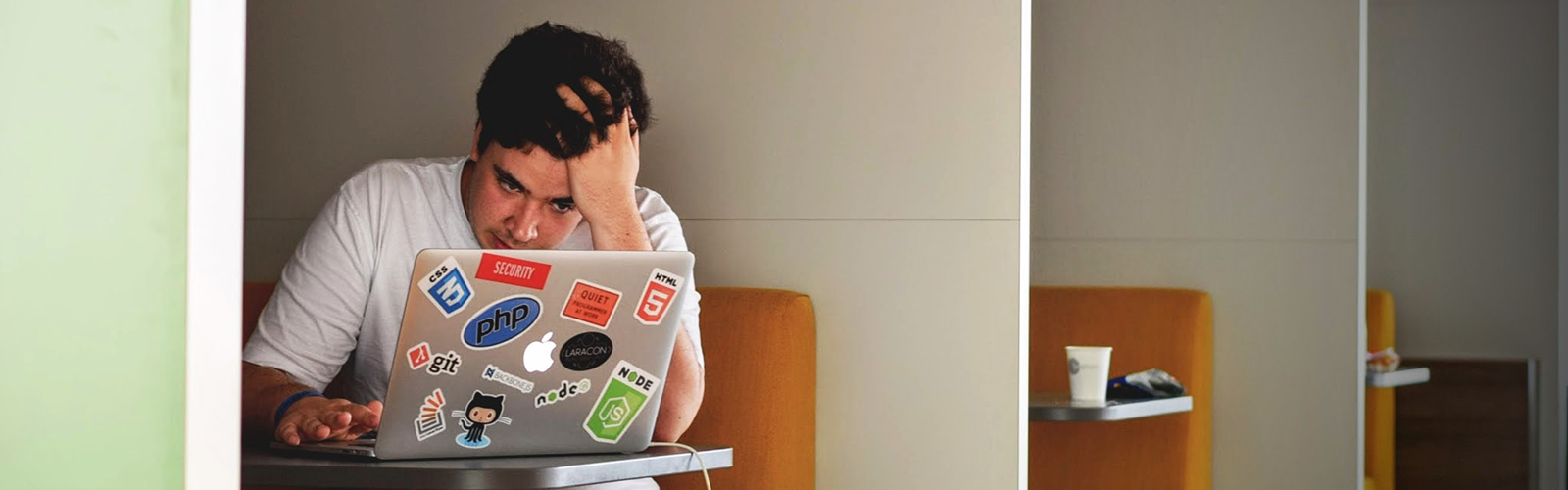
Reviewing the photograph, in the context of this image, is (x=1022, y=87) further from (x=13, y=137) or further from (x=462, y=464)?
(x=13, y=137)

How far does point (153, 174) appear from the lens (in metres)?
0.93

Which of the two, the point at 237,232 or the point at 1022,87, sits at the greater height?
the point at 1022,87

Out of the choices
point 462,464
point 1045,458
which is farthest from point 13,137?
point 1045,458

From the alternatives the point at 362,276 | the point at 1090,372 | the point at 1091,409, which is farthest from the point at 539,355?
the point at 1090,372

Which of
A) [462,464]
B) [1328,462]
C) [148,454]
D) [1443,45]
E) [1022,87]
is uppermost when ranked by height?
[1443,45]

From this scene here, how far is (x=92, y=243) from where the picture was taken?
0.90 metres

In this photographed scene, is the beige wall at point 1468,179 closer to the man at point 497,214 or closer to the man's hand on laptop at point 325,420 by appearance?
the man at point 497,214

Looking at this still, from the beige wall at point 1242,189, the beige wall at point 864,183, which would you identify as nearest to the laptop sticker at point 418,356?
the beige wall at point 864,183

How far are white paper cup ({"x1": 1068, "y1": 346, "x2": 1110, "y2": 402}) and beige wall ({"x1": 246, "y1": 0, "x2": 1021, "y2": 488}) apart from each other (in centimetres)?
47

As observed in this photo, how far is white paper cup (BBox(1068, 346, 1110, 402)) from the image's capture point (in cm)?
313

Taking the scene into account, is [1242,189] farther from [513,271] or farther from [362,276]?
[513,271]

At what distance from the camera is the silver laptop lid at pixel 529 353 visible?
1745mm

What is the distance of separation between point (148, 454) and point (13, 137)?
8.3 inches

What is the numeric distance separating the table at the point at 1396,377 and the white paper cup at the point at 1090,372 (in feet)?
4.41
